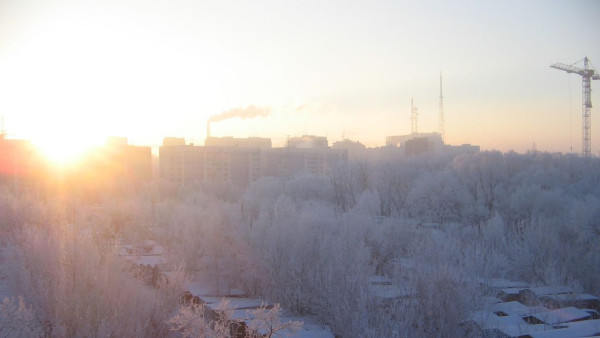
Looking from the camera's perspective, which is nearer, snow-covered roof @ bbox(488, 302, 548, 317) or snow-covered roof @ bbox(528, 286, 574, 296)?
snow-covered roof @ bbox(488, 302, 548, 317)

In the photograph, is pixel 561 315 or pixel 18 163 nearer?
pixel 561 315

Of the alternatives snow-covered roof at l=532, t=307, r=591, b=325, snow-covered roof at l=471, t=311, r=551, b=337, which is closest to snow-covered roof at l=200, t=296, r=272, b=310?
snow-covered roof at l=471, t=311, r=551, b=337

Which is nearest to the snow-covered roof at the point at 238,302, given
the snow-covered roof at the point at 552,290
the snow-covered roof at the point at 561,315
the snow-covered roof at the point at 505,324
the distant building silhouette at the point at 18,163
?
the snow-covered roof at the point at 505,324

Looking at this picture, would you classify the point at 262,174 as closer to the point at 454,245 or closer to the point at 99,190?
the point at 99,190

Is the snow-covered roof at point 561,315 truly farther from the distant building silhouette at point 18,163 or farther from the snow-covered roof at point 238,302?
the distant building silhouette at point 18,163

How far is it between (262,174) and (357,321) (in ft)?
109

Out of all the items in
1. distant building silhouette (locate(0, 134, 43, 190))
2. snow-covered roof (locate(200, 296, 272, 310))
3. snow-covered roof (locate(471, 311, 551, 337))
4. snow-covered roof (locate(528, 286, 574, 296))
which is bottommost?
snow-covered roof (locate(200, 296, 272, 310))

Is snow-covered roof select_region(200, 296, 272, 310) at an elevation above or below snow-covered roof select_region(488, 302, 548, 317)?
below

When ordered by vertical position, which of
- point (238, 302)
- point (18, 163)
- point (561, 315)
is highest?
point (18, 163)

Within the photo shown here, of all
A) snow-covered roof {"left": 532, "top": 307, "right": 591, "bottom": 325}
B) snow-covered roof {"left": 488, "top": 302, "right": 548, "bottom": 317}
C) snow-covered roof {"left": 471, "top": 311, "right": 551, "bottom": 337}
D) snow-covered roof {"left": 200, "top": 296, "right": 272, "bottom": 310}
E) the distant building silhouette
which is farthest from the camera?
the distant building silhouette

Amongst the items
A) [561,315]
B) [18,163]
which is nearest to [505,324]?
[561,315]

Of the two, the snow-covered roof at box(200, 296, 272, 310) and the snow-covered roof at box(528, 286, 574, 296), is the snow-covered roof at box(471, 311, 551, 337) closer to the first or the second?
the snow-covered roof at box(528, 286, 574, 296)

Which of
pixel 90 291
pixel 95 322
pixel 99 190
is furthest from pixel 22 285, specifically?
pixel 99 190

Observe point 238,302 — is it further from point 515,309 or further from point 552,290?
point 552,290
